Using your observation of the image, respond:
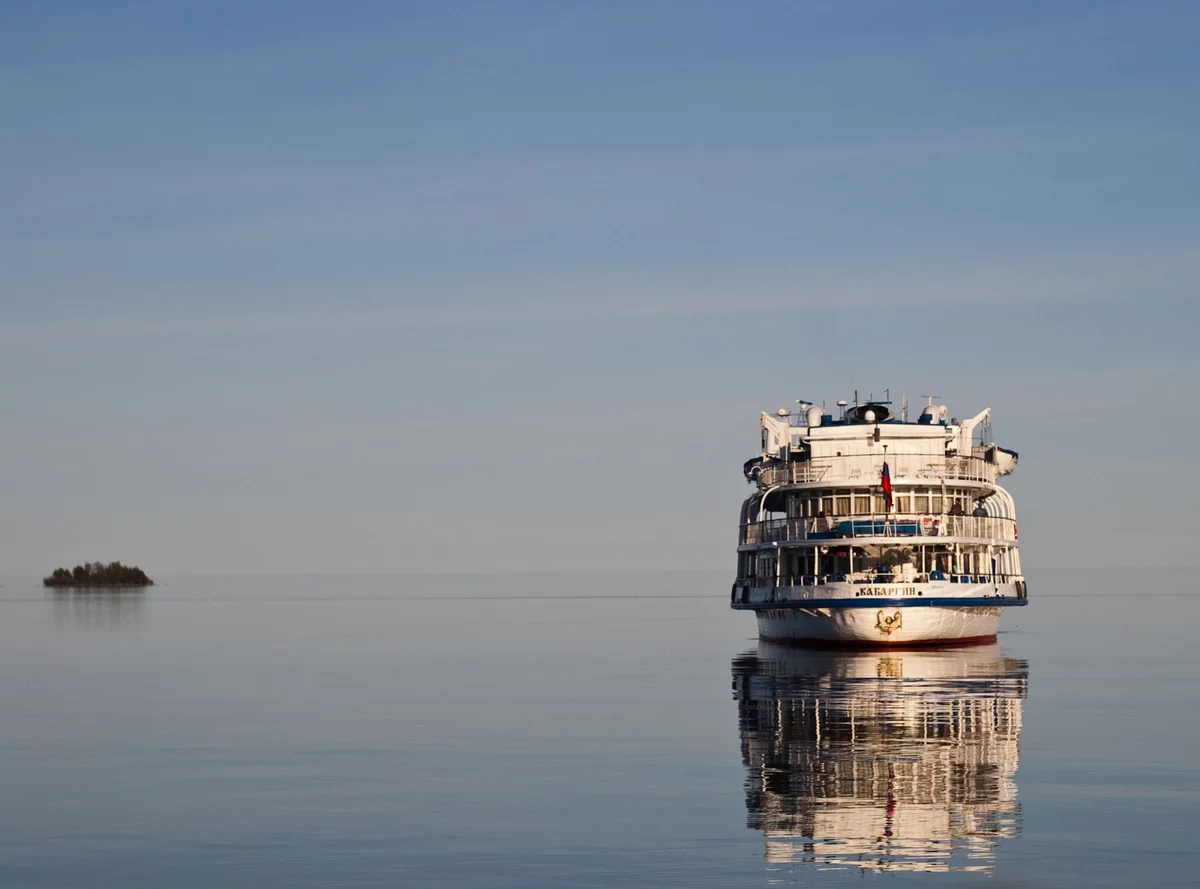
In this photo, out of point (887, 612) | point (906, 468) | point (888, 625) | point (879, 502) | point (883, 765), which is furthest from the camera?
point (879, 502)

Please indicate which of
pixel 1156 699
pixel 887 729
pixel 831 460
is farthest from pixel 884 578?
pixel 887 729

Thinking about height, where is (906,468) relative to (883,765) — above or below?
above

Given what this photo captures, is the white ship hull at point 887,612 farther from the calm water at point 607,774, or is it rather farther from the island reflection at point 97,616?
the island reflection at point 97,616

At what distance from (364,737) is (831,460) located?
47920mm

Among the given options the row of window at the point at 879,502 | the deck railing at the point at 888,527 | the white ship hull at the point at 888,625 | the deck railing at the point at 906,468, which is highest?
the deck railing at the point at 906,468

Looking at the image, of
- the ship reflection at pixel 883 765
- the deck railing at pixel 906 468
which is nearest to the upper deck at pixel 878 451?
the deck railing at pixel 906 468

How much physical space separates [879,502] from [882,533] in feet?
19.9

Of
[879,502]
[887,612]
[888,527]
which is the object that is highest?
[879,502]

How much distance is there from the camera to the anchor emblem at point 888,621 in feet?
262

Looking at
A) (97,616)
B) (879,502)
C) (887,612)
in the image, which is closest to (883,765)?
(887,612)

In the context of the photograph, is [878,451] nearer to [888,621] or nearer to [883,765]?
[888,621]

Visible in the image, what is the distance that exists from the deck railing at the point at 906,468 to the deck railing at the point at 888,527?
265 cm

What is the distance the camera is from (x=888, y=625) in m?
79.9

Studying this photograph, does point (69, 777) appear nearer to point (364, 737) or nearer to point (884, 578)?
point (364, 737)
